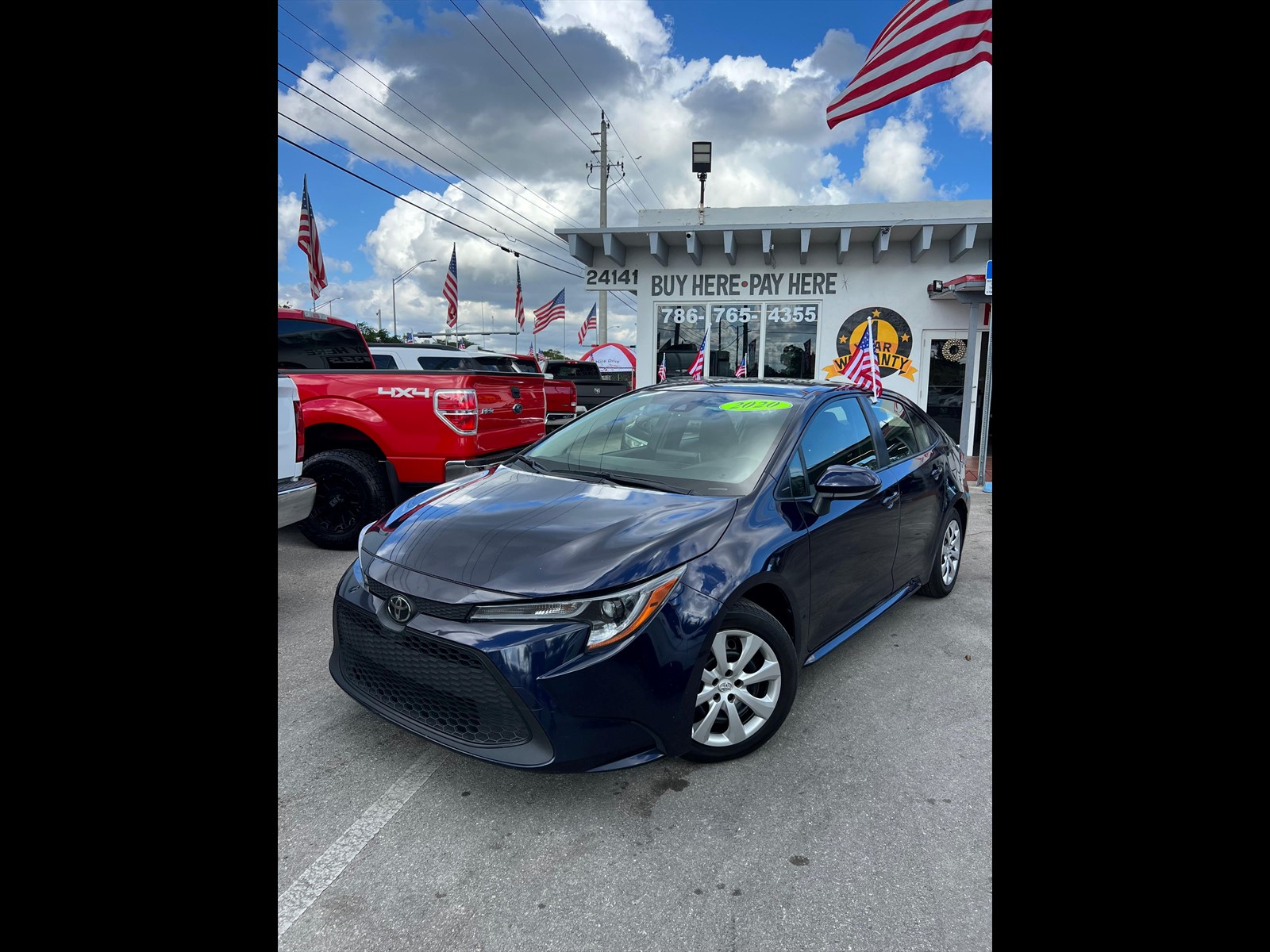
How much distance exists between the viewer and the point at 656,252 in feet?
39.8

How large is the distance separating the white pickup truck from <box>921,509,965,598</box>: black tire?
4.01 metres

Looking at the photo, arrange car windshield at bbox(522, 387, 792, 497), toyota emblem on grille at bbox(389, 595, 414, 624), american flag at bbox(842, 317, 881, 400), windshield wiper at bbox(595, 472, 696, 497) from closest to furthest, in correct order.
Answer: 1. toyota emblem on grille at bbox(389, 595, 414, 624)
2. windshield wiper at bbox(595, 472, 696, 497)
3. car windshield at bbox(522, 387, 792, 497)
4. american flag at bbox(842, 317, 881, 400)

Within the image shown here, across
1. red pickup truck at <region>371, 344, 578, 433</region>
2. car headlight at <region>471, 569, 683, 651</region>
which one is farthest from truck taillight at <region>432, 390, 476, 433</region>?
red pickup truck at <region>371, 344, 578, 433</region>

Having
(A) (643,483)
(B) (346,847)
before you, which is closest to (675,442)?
→ (A) (643,483)

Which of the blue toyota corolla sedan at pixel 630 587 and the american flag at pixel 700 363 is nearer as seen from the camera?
the blue toyota corolla sedan at pixel 630 587

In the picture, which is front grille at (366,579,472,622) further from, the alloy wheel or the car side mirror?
the car side mirror

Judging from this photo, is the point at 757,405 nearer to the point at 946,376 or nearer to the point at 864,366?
the point at 864,366

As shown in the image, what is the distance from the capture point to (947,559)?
4.83 metres

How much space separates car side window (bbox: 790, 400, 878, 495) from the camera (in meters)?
3.38

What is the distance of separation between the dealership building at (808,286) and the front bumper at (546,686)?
9030 millimetres

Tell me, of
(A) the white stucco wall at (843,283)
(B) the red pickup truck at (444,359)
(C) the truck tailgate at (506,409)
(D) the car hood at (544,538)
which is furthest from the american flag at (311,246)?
(D) the car hood at (544,538)

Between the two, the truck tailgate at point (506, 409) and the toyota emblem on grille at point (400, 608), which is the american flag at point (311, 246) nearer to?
the truck tailgate at point (506, 409)

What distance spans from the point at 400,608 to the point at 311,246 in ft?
43.3

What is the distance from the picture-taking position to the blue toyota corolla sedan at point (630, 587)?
235 centimetres
